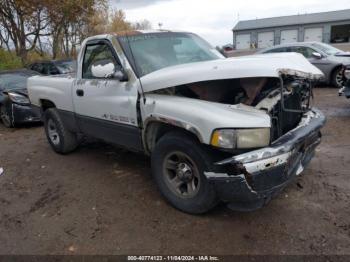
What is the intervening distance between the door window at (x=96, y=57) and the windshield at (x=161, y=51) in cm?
26

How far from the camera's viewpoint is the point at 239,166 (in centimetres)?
296

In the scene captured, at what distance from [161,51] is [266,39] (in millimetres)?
43979

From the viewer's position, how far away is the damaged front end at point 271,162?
9.81 feet

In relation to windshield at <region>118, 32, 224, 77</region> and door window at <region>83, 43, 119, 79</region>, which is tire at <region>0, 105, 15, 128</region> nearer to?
door window at <region>83, 43, 119, 79</region>

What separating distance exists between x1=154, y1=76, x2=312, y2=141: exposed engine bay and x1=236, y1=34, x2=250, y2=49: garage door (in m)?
44.4

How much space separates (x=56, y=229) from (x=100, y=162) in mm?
1985

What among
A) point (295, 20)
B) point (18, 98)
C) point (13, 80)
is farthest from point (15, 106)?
point (295, 20)

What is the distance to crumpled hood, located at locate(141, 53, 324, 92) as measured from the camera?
307 centimetres

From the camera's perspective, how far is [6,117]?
28.9 ft

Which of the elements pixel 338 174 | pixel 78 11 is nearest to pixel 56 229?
pixel 338 174

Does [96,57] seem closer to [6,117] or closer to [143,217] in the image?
[143,217]

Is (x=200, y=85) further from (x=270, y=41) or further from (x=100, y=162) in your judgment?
(x=270, y=41)

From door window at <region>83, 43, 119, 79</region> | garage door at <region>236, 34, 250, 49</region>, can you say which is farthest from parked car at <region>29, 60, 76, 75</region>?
garage door at <region>236, 34, 250, 49</region>

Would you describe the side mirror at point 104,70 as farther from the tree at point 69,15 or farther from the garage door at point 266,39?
the garage door at point 266,39
